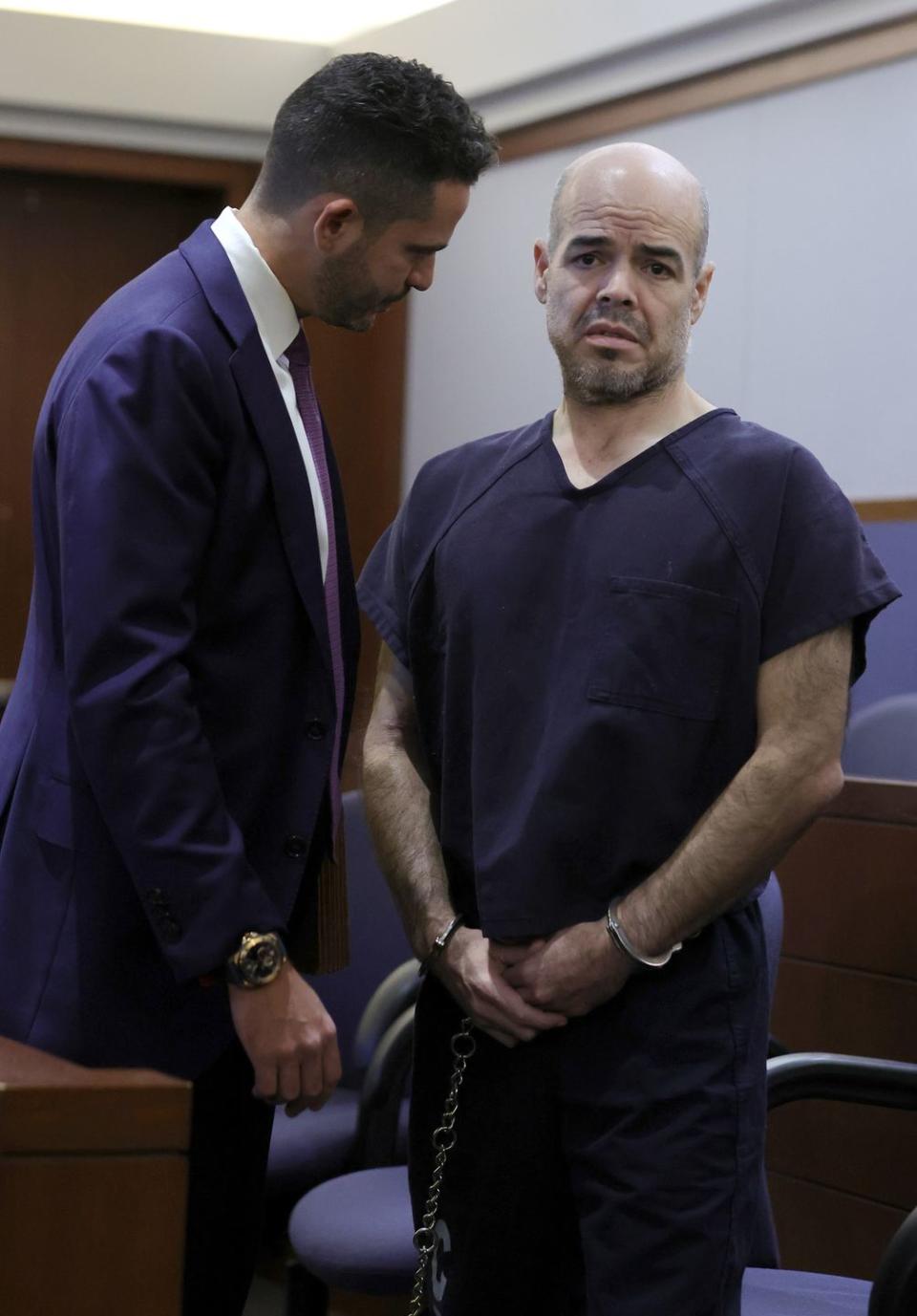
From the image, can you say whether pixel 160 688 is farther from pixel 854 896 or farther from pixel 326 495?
pixel 854 896

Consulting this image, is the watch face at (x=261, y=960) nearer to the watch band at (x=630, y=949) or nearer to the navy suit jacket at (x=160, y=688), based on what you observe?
the navy suit jacket at (x=160, y=688)

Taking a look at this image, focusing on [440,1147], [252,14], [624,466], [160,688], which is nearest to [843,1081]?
[440,1147]

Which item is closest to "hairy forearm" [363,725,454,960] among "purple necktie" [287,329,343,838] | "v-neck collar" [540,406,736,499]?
"purple necktie" [287,329,343,838]

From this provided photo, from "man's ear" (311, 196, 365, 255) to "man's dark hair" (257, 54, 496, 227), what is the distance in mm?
10

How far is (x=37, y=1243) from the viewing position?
998 mm

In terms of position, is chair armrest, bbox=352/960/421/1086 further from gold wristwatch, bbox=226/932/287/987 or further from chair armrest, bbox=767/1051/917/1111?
gold wristwatch, bbox=226/932/287/987

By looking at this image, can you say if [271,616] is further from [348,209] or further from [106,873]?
[348,209]

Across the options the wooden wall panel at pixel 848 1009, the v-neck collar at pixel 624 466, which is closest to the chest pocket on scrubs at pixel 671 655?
the v-neck collar at pixel 624 466

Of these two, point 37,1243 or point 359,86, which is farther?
point 359,86

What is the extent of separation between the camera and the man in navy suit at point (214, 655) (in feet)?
4.73

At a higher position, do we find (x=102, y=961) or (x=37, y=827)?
(x=37, y=827)

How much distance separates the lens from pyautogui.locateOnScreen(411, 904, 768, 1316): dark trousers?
1561 millimetres

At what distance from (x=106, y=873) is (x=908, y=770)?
158 cm

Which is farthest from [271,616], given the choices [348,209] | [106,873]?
[348,209]
